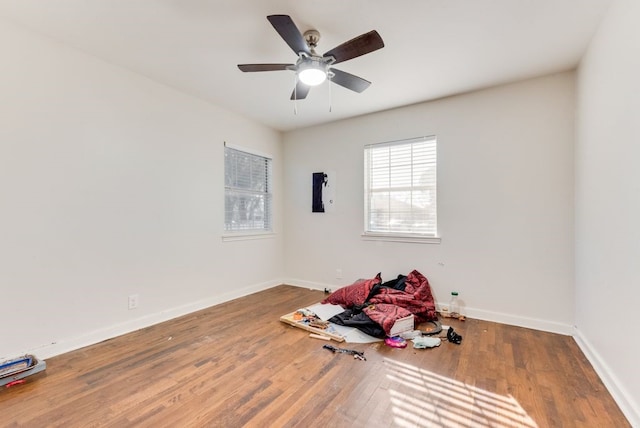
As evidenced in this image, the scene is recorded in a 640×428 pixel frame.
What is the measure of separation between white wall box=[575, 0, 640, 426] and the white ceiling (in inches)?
14.0

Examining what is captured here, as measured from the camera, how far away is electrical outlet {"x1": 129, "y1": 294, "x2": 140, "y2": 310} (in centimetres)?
289

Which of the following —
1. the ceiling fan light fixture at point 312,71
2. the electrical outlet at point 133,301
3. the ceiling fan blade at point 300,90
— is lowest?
the electrical outlet at point 133,301

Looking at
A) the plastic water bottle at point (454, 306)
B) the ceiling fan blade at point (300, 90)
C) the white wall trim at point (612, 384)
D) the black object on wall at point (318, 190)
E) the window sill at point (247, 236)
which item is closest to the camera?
the white wall trim at point (612, 384)

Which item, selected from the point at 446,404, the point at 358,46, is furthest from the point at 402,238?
the point at 358,46

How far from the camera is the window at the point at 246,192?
4.01 metres

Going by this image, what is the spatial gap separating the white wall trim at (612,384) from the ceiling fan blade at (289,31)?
2.86 m

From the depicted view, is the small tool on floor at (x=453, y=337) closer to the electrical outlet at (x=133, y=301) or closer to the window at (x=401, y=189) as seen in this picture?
the window at (x=401, y=189)

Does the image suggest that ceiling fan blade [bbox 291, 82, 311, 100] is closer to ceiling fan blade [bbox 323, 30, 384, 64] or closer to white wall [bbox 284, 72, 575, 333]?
ceiling fan blade [bbox 323, 30, 384, 64]

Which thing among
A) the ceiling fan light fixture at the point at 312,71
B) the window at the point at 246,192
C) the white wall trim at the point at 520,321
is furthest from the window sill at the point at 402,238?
the ceiling fan light fixture at the point at 312,71

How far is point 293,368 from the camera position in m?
2.20

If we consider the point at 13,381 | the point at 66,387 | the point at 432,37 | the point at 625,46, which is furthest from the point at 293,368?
the point at 625,46

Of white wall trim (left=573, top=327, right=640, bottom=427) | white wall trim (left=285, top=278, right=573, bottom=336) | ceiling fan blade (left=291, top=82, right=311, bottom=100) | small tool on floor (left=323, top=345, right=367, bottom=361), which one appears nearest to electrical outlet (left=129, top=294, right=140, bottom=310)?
small tool on floor (left=323, top=345, right=367, bottom=361)

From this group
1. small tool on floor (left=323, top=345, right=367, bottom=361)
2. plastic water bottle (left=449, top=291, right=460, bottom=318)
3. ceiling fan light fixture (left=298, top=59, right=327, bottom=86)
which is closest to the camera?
ceiling fan light fixture (left=298, top=59, right=327, bottom=86)

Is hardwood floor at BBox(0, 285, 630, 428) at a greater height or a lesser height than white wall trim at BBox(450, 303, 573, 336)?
lesser
